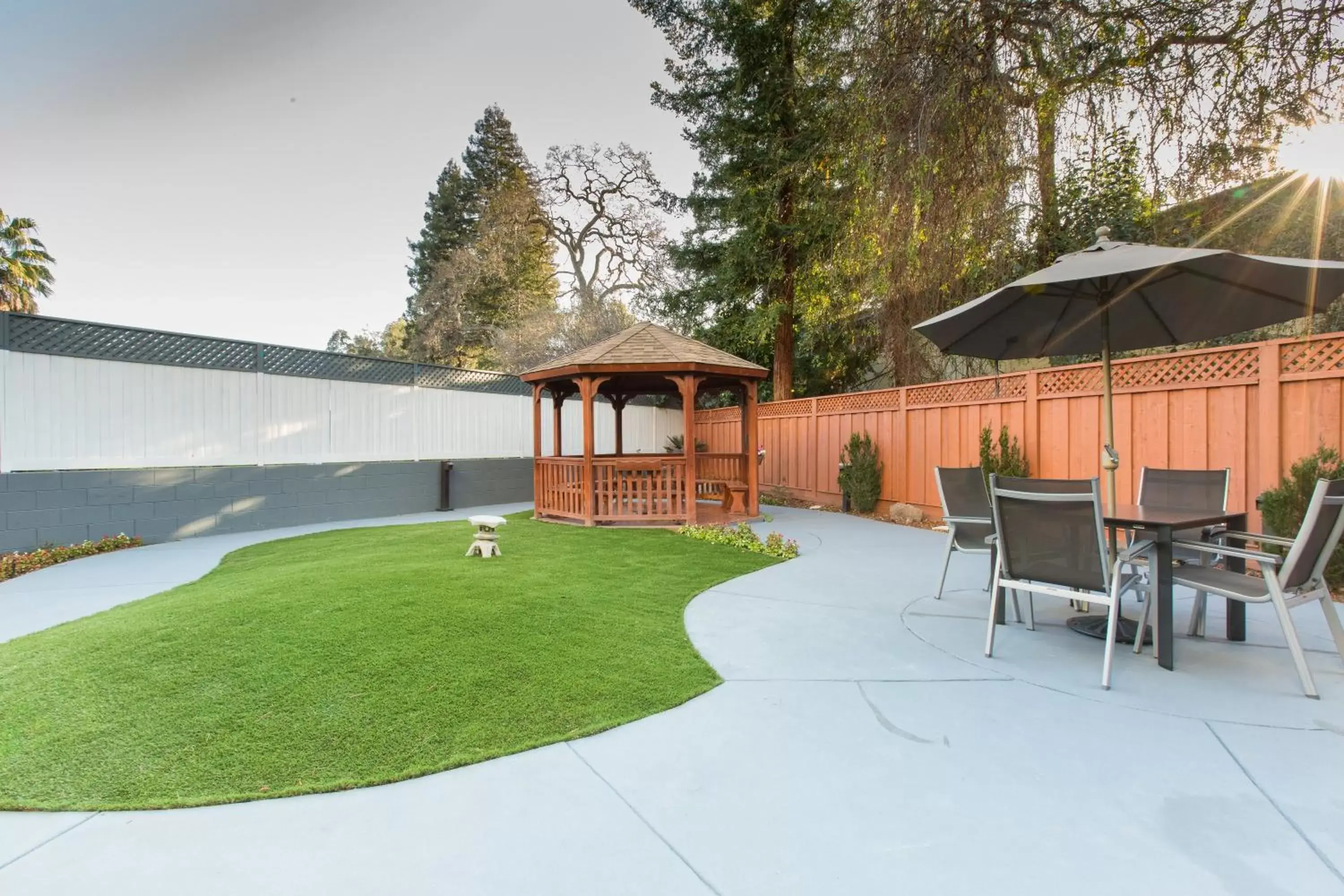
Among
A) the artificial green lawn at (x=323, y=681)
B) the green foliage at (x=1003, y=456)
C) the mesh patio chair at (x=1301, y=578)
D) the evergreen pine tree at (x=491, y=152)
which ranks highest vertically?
the evergreen pine tree at (x=491, y=152)

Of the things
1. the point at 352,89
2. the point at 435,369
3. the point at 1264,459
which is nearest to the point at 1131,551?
the point at 1264,459

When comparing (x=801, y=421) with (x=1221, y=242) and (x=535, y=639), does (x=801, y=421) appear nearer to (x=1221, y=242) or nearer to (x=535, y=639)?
(x=1221, y=242)

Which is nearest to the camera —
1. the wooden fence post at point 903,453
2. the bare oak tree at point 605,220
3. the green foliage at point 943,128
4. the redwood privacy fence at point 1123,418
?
the redwood privacy fence at point 1123,418

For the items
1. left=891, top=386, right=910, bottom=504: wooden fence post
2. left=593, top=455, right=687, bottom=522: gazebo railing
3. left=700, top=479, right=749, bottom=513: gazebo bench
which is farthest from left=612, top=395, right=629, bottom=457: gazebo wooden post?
left=891, top=386, right=910, bottom=504: wooden fence post

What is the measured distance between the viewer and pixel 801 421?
10336mm

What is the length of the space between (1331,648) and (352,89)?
13.1m

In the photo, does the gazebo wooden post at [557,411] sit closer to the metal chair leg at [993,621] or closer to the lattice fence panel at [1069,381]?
the lattice fence panel at [1069,381]

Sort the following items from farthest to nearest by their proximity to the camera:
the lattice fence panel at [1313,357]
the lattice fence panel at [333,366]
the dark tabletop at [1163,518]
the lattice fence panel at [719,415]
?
the lattice fence panel at [719,415]
the lattice fence panel at [333,366]
the lattice fence panel at [1313,357]
the dark tabletop at [1163,518]

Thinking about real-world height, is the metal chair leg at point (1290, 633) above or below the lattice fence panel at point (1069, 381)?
below

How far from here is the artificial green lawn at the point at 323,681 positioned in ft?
6.40

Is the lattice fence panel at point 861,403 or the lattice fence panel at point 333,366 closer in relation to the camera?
the lattice fence panel at point 333,366

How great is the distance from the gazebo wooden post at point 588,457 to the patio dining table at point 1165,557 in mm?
5630

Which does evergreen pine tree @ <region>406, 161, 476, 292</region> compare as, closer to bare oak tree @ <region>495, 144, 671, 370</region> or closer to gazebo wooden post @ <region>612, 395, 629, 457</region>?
bare oak tree @ <region>495, 144, 671, 370</region>

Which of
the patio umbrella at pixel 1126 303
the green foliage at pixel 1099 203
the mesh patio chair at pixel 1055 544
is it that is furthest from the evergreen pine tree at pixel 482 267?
the mesh patio chair at pixel 1055 544
